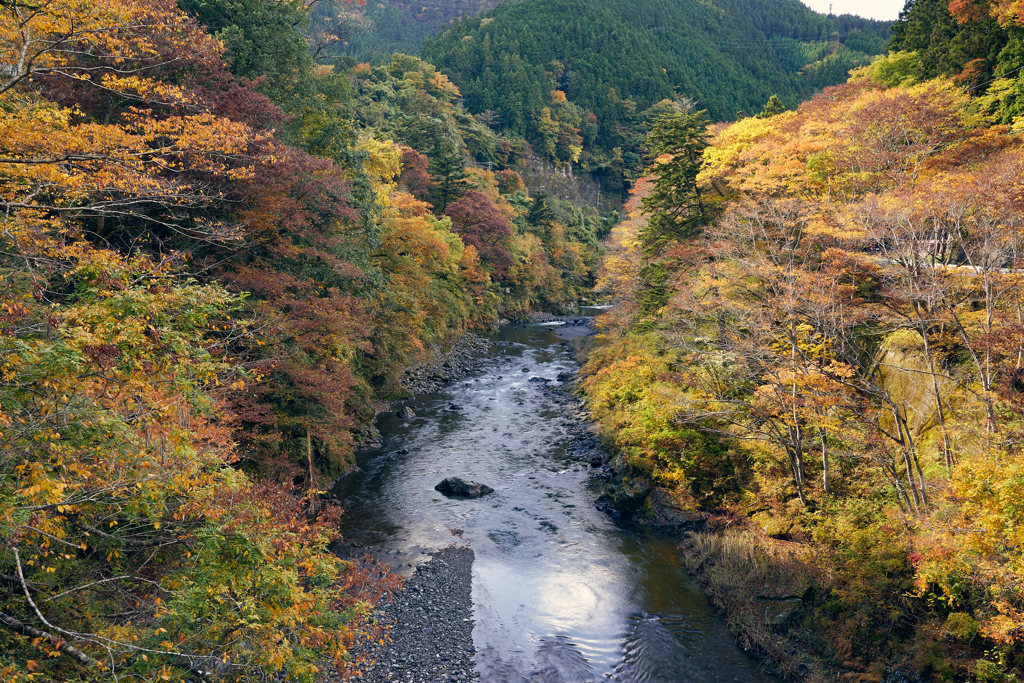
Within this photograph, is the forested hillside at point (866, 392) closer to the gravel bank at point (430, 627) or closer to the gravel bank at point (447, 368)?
the gravel bank at point (430, 627)

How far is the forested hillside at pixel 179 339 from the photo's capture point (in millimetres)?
5605

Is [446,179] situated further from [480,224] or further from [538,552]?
[538,552]

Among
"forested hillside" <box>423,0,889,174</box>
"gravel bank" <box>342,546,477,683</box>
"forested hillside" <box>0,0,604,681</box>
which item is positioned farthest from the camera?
"forested hillside" <box>423,0,889,174</box>

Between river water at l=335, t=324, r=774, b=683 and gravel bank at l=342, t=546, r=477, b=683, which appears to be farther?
river water at l=335, t=324, r=774, b=683

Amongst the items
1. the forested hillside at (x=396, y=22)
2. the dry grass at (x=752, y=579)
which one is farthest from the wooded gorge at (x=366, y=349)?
the forested hillside at (x=396, y=22)

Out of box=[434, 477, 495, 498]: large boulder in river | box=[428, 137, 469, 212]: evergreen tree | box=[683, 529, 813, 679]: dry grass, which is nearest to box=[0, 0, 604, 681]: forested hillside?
box=[434, 477, 495, 498]: large boulder in river

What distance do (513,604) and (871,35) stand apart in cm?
12282

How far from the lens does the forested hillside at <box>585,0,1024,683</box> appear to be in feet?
29.2

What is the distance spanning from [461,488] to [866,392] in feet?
38.5

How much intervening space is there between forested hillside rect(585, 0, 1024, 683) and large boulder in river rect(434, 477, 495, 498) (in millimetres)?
4502

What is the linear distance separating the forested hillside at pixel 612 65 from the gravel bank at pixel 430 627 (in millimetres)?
72922

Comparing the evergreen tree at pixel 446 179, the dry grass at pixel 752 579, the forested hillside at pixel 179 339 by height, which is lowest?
the dry grass at pixel 752 579

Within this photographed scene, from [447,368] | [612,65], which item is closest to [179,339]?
[447,368]

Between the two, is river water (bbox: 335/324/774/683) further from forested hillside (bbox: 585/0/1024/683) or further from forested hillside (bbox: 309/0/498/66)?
forested hillside (bbox: 309/0/498/66)
